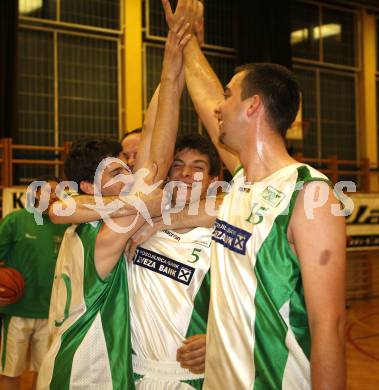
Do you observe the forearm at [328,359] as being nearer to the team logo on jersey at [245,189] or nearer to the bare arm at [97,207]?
the team logo on jersey at [245,189]

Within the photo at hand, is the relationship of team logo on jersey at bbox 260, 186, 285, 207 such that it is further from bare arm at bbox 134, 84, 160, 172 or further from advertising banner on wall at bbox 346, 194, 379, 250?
advertising banner on wall at bbox 346, 194, 379, 250

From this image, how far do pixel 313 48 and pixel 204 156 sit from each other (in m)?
10.2

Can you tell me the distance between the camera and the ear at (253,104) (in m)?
1.87

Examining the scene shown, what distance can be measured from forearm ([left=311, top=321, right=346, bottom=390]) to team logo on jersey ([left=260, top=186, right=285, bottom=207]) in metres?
0.40

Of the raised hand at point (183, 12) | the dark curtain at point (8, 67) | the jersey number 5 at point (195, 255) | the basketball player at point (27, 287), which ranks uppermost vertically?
the dark curtain at point (8, 67)

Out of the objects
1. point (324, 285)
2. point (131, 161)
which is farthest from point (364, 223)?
point (324, 285)

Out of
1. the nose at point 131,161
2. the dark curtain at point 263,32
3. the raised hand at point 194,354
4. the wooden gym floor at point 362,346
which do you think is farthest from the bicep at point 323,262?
the dark curtain at point 263,32

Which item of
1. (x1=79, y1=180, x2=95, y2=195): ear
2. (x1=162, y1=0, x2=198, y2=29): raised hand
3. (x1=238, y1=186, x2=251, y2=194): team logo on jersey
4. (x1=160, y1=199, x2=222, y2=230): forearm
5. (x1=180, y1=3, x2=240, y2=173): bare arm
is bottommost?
(x1=160, y1=199, x2=222, y2=230): forearm

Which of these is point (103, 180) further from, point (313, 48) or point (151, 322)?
point (313, 48)

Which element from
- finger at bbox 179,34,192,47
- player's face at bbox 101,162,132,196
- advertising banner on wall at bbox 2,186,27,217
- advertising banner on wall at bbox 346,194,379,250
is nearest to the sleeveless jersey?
player's face at bbox 101,162,132,196

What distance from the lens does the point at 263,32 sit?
431 inches

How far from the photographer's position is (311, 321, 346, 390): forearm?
1.53m

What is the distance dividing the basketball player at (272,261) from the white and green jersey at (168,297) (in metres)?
0.31

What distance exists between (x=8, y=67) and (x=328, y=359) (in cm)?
797
